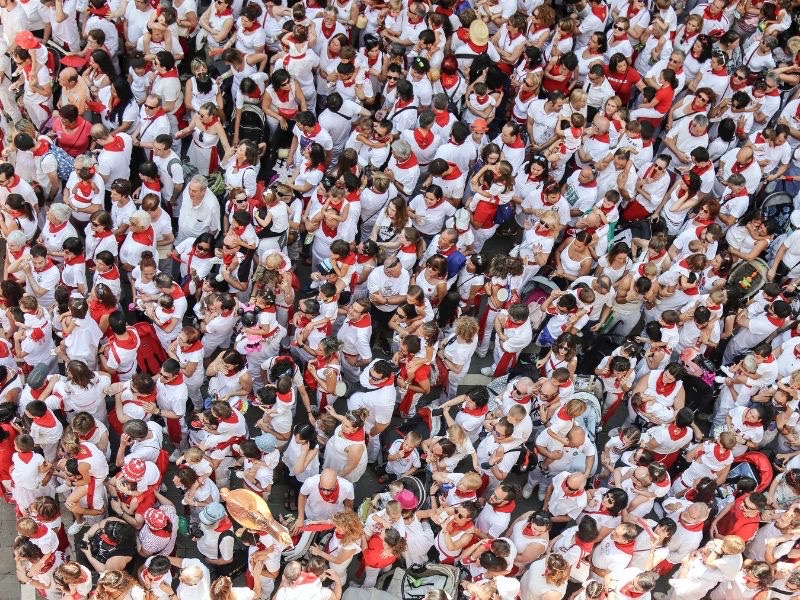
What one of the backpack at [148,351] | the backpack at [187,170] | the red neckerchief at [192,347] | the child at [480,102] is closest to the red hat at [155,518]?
the red neckerchief at [192,347]

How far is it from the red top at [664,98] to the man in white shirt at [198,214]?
6.16 m

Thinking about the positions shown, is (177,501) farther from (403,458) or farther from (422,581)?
(422,581)

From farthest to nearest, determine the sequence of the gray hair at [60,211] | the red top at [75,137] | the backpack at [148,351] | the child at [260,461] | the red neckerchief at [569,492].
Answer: the red top at [75,137]
the gray hair at [60,211]
the backpack at [148,351]
the red neckerchief at [569,492]
the child at [260,461]

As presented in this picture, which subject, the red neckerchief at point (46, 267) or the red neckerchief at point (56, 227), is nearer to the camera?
the red neckerchief at point (46, 267)

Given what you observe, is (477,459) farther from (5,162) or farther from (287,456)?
(5,162)

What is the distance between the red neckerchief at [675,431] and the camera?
991cm

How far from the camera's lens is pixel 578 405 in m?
9.59

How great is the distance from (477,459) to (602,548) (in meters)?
1.50

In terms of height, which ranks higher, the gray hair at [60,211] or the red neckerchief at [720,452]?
the gray hair at [60,211]

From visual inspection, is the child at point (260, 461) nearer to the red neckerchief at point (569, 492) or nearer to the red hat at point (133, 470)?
the red hat at point (133, 470)

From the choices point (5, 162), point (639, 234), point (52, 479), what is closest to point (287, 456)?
point (52, 479)

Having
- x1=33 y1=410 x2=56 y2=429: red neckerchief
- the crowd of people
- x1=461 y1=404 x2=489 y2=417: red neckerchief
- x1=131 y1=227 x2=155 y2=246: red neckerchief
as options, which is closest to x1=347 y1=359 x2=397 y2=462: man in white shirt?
the crowd of people

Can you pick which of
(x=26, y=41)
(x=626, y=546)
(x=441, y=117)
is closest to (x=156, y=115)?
(x=26, y=41)

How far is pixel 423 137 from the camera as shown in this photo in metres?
11.9
